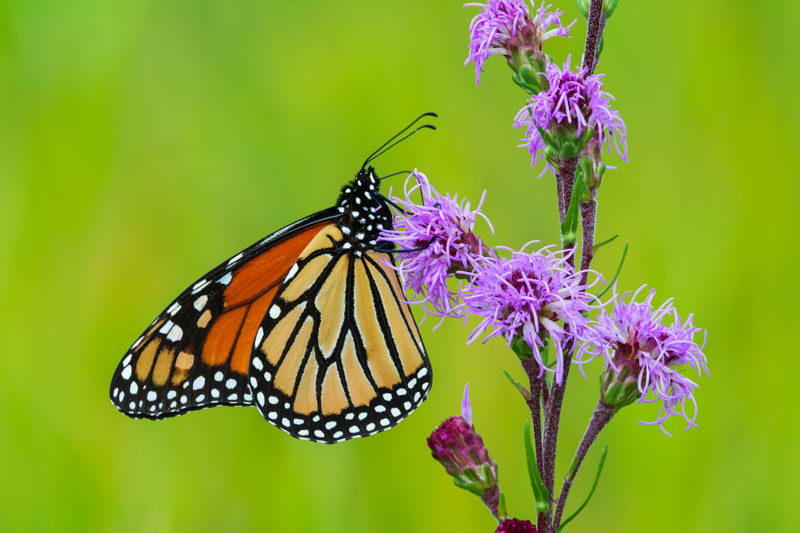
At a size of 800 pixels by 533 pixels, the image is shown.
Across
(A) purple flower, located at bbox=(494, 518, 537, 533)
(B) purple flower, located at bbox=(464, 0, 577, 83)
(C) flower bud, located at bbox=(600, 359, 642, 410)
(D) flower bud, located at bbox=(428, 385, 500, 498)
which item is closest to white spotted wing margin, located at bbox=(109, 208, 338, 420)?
(B) purple flower, located at bbox=(464, 0, 577, 83)

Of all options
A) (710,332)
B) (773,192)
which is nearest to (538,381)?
(710,332)

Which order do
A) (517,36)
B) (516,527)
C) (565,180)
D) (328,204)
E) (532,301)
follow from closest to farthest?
1. (516,527)
2. (532,301)
3. (565,180)
4. (517,36)
5. (328,204)

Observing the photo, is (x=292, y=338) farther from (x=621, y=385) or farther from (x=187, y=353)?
(x=621, y=385)

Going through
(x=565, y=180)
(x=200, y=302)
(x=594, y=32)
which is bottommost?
(x=200, y=302)

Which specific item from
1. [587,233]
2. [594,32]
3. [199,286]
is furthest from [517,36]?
[199,286]

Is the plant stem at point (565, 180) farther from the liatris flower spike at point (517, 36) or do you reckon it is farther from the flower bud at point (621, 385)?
the flower bud at point (621, 385)

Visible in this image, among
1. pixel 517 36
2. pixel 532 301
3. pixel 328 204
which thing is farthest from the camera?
pixel 328 204

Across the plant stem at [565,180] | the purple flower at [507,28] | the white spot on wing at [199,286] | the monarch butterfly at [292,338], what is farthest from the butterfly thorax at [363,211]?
the plant stem at [565,180]
